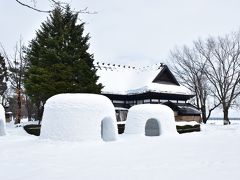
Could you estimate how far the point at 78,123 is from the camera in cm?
1590

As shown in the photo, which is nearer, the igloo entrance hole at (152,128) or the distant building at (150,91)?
the igloo entrance hole at (152,128)

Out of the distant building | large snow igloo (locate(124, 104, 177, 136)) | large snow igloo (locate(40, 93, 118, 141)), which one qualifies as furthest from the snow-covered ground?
the distant building

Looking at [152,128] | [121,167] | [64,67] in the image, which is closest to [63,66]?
[64,67]

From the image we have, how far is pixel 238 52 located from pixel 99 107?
25635 mm

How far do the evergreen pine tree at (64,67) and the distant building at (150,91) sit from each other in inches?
302

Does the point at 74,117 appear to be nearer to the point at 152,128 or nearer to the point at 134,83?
the point at 152,128

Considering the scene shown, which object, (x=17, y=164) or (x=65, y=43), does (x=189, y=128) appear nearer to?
(x=65, y=43)

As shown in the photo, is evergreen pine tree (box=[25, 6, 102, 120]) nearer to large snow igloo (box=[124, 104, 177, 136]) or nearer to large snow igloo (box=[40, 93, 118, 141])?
large snow igloo (box=[124, 104, 177, 136])

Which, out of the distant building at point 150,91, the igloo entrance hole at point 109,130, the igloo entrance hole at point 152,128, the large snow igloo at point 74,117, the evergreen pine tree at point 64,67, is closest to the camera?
the large snow igloo at point 74,117

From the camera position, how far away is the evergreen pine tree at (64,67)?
88.0 feet

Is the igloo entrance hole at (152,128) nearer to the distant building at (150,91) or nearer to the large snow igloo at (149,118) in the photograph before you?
the large snow igloo at (149,118)

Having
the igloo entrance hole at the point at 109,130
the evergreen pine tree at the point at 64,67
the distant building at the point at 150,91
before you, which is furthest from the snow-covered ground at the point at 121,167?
the distant building at the point at 150,91

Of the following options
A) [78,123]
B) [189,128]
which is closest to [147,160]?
[78,123]

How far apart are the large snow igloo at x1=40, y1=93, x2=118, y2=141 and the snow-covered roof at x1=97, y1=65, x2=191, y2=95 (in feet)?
61.1
